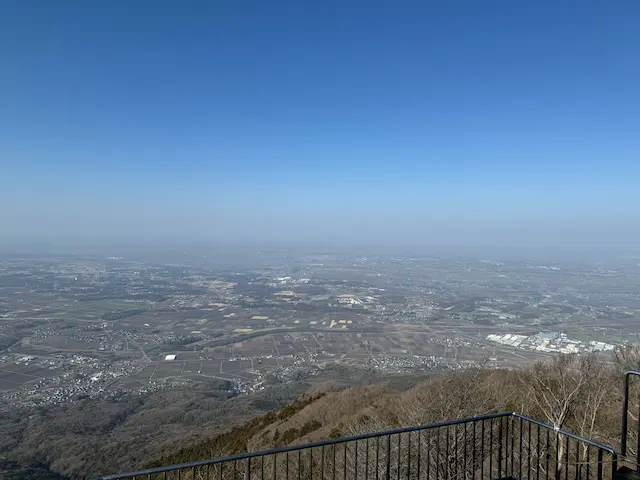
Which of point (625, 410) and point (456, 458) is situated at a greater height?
point (625, 410)

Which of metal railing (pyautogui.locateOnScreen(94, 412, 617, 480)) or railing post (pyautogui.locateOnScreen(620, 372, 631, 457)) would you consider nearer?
railing post (pyautogui.locateOnScreen(620, 372, 631, 457))

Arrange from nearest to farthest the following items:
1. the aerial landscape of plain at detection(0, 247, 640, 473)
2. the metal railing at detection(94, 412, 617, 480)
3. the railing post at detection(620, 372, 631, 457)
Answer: the railing post at detection(620, 372, 631, 457)
the metal railing at detection(94, 412, 617, 480)
the aerial landscape of plain at detection(0, 247, 640, 473)

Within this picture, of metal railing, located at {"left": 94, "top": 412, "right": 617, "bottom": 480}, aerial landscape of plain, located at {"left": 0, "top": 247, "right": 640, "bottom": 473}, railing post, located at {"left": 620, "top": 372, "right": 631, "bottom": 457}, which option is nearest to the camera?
railing post, located at {"left": 620, "top": 372, "right": 631, "bottom": 457}

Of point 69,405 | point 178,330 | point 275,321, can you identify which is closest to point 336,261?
point 275,321

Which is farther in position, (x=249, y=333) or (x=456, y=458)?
(x=249, y=333)

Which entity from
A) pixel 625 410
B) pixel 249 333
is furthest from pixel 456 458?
pixel 249 333

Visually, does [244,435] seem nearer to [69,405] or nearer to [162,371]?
[69,405]

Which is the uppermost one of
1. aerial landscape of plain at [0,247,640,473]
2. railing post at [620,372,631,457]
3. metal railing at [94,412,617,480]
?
railing post at [620,372,631,457]

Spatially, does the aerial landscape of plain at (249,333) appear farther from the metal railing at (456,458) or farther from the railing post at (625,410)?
the railing post at (625,410)

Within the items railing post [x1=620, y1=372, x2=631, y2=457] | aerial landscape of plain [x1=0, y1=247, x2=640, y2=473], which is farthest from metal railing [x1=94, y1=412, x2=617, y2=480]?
aerial landscape of plain [x1=0, y1=247, x2=640, y2=473]

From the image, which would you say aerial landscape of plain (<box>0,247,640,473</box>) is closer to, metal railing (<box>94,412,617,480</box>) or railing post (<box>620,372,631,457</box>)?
metal railing (<box>94,412,617,480</box>)

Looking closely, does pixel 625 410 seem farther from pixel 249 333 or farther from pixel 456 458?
pixel 249 333
